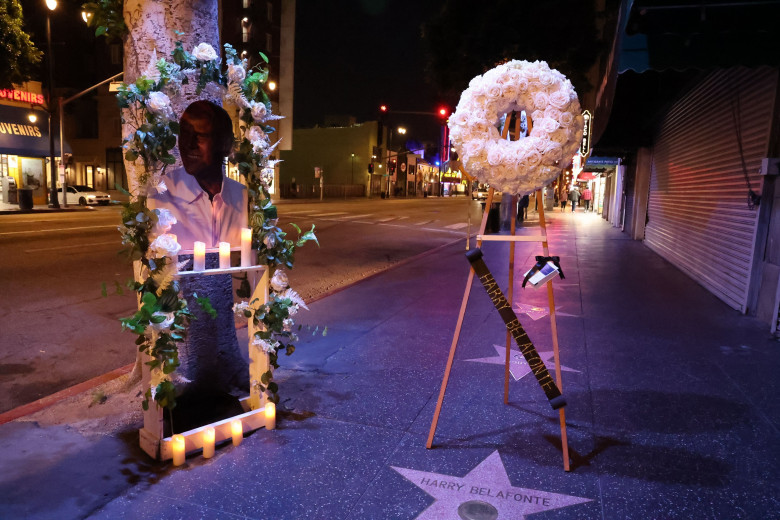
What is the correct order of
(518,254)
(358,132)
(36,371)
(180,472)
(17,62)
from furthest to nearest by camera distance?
(358,132)
(17,62)
(518,254)
(36,371)
(180,472)

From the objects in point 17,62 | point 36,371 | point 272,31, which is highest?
point 272,31

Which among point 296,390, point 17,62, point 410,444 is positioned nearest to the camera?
point 410,444

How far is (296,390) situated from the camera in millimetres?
4781

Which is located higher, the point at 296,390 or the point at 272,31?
the point at 272,31

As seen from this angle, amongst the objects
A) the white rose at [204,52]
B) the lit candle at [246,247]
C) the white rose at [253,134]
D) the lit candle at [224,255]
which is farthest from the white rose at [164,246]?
the white rose at [204,52]

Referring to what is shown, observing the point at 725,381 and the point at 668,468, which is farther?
the point at 725,381

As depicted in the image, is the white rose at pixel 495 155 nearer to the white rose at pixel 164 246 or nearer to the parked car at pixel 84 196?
the white rose at pixel 164 246

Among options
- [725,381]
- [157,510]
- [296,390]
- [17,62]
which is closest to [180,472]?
[157,510]

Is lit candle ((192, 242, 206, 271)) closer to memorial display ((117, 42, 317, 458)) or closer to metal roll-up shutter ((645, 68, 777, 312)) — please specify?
memorial display ((117, 42, 317, 458))

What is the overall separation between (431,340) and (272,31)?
50.5 m

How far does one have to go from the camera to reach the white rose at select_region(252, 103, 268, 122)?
3729mm

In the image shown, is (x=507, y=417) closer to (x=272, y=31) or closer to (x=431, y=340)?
(x=431, y=340)

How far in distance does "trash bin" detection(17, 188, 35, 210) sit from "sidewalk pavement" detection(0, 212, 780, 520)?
25.8 m

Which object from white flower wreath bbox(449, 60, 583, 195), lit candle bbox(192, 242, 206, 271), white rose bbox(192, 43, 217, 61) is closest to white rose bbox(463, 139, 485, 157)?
white flower wreath bbox(449, 60, 583, 195)
